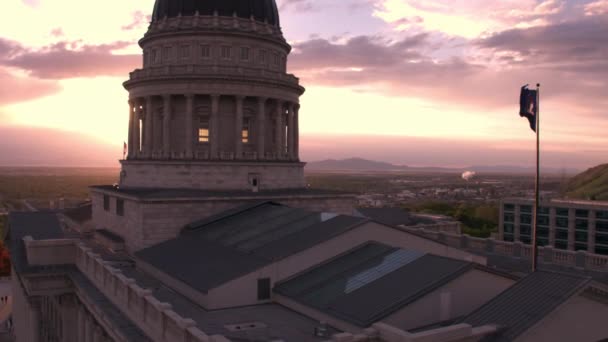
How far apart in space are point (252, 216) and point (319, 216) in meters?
5.59

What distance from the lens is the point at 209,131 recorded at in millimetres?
40938

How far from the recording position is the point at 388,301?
18.3 meters

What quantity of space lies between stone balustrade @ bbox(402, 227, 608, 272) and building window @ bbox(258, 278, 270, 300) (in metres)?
11.8

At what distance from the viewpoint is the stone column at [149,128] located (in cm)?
4222

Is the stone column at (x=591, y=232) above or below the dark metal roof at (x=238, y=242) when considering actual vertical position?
below

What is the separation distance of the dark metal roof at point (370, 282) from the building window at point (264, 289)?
16.7 inches

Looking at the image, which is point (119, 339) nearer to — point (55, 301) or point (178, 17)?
point (55, 301)

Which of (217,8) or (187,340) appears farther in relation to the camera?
(217,8)

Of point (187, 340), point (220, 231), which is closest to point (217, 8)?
point (220, 231)

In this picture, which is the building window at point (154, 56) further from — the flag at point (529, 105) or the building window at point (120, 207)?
the flag at point (529, 105)

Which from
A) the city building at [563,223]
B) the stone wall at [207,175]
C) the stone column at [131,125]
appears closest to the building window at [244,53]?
the stone wall at [207,175]

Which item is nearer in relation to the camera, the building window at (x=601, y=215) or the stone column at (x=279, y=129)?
the stone column at (x=279, y=129)

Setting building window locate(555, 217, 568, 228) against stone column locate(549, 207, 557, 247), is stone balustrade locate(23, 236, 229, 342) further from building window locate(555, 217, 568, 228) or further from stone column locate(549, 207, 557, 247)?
building window locate(555, 217, 568, 228)

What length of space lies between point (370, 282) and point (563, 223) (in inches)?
2782
